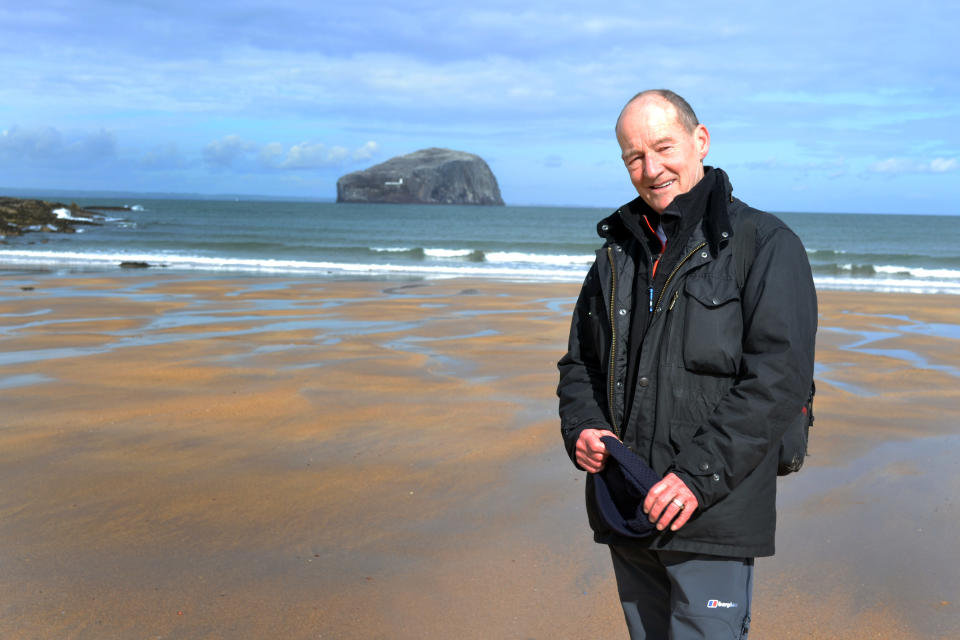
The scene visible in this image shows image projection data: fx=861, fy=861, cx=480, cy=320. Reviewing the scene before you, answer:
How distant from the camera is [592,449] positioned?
2.33 meters

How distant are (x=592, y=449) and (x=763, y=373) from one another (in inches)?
20.7

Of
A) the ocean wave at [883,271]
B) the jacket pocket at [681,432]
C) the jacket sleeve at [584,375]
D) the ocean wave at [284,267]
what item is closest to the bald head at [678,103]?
the jacket sleeve at [584,375]

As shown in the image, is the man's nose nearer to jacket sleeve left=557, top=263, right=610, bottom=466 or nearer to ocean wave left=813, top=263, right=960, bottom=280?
jacket sleeve left=557, top=263, right=610, bottom=466

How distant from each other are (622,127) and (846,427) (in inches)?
195

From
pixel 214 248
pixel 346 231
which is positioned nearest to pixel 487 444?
pixel 214 248

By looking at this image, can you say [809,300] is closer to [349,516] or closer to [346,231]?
[349,516]

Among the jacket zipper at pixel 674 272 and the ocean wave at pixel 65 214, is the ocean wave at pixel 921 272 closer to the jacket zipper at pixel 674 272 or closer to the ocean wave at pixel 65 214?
the jacket zipper at pixel 674 272

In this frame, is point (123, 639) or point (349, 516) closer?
point (123, 639)

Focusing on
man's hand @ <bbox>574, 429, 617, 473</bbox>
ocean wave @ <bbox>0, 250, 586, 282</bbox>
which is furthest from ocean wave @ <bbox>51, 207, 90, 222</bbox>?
man's hand @ <bbox>574, 429, 617, 473</bbox>

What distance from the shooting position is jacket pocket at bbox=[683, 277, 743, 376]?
208 centimetres

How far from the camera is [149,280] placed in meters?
19.7

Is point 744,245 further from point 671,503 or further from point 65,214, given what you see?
point 65,214

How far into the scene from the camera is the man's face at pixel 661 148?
2227mm

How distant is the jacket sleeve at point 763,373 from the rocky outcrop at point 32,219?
41763 mm
